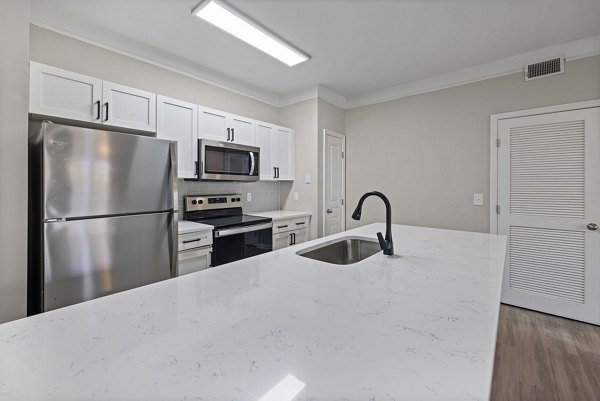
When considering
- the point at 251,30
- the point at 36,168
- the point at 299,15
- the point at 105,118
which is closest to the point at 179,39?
the point at 251,30

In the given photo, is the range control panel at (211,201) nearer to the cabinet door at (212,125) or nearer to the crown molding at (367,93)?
the cabinet door at (212,125)

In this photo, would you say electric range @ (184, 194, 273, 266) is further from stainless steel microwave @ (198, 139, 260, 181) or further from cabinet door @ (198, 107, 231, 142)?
cabinet door @ (198, 107, 231, 142)

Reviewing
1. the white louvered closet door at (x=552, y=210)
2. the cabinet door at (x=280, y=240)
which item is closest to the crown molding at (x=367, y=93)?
the white louvered closet door at (x=552, y=210)

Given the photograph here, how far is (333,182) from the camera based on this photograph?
4.02 metres

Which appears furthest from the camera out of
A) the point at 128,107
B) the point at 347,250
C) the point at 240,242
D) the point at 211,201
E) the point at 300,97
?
the point at 300,97

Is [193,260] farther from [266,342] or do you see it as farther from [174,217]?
[266,342]

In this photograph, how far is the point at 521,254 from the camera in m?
2.88

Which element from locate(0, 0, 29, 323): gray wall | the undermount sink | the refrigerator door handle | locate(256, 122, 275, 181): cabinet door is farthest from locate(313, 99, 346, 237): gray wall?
locate(0, 0, 29, 323): gray wall

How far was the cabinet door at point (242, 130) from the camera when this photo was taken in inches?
124

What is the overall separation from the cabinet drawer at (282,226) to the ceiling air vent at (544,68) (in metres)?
2.97

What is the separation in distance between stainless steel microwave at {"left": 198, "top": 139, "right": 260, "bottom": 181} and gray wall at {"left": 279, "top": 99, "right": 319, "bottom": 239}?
74 cm

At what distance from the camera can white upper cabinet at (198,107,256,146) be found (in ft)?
9.46

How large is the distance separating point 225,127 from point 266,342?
9.18ft

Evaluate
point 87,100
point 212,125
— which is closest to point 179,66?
point 212,125
